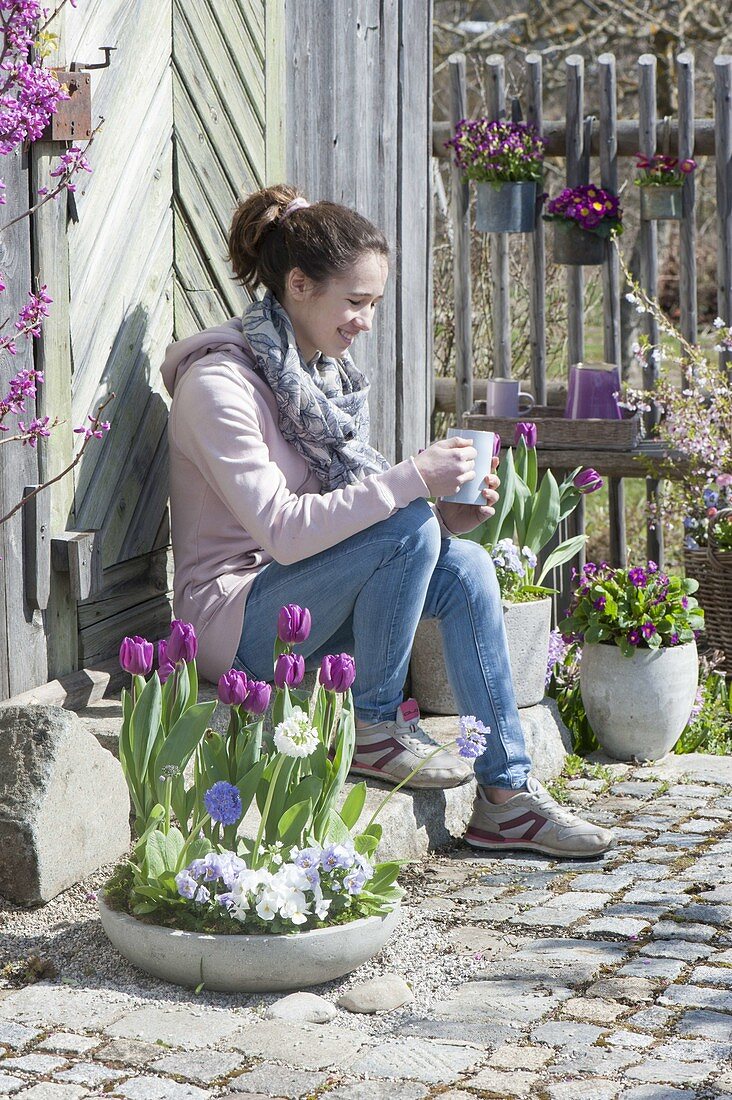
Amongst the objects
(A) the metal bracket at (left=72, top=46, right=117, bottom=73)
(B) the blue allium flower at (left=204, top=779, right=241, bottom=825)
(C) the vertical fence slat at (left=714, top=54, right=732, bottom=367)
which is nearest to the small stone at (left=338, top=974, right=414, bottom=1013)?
(B) the blue allium flower at (left=204, top=779, right=241, bottom=825)

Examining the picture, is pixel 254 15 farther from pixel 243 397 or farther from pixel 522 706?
pixel 522 706

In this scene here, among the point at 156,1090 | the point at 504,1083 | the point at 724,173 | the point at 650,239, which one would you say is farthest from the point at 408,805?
the point at 724,173

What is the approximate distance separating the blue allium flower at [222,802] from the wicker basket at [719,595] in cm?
298

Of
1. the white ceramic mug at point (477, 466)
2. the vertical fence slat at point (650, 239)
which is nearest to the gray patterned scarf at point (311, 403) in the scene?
the white ceramic mug at point (477, 466)

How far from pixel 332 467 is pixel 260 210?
0.64m

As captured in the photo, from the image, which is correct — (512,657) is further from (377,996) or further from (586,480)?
(377,996)

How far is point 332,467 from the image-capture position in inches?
134

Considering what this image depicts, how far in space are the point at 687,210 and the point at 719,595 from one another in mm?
1614

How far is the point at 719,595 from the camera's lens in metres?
5.05

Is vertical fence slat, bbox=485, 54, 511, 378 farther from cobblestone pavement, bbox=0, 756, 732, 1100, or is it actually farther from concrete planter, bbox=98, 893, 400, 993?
concrete planter, bbox=98, 893, 400, 993

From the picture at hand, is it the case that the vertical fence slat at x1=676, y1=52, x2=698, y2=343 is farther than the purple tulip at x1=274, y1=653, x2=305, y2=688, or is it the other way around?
the vertical fence slat at x1=676, y1=52, x2=698, y2=343

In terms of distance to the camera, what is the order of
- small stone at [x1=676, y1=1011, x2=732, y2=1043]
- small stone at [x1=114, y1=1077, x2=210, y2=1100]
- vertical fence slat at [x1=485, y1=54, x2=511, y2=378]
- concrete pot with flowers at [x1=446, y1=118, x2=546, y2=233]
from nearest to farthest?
small stone at [x1=114, y1=1077, x2=210, y2=1100] < small stone at [x1=676, y1=1011, x2=732, y2=1043] < concrete pot with flowers at [x1=446, y1=118, x2=546, y2=233] < vertical fence slat at [x1=485, y1=54, x2=511, y2=378]

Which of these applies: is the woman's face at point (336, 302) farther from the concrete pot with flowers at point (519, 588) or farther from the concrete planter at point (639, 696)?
the concrete planter at point (639, 696)

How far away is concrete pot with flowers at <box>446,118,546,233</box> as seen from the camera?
5.57 metres
